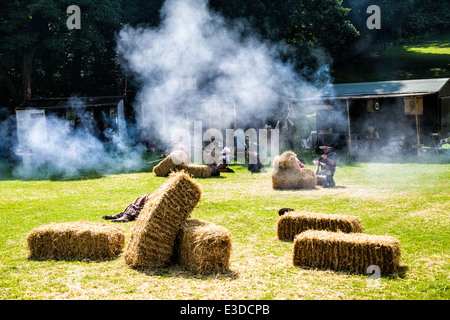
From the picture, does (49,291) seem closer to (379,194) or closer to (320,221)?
(320,221)

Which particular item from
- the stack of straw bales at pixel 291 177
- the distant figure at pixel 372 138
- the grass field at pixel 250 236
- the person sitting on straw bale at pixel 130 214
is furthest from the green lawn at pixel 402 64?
the person sitting on straw bale at pixel 130 214

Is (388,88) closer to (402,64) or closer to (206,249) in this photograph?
(206,249)

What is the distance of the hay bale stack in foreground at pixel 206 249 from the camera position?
7129 mm

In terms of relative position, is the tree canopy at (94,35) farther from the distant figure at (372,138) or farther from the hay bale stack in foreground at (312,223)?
the hay bale stack in foreground at (312,223)

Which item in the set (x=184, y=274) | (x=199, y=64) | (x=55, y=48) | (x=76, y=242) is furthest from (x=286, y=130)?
(x=184, y=274)

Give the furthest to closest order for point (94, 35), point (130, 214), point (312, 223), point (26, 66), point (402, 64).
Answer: point (402, 64) → point (26, 66) → point (94, 35) → point (130, 214) → point (312, 223)

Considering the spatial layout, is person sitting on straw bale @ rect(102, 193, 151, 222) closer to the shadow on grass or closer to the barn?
the shadow on grass

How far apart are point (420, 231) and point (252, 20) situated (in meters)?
26.3

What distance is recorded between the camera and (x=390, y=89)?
26.2 metres

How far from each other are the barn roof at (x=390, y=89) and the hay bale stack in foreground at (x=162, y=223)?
2001 cm

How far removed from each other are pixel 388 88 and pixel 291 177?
14.0m

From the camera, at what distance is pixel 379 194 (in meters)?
13.7

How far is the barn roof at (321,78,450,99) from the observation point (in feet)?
82.2

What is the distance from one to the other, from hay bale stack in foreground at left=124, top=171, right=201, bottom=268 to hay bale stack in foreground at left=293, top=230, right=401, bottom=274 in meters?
1.94
